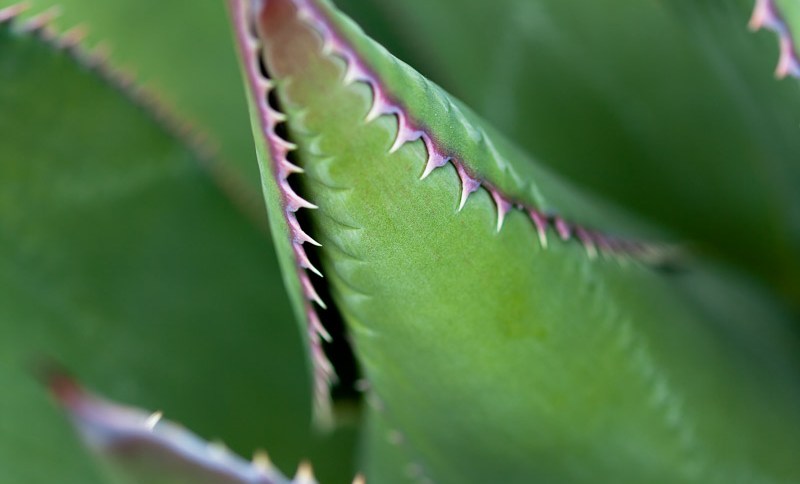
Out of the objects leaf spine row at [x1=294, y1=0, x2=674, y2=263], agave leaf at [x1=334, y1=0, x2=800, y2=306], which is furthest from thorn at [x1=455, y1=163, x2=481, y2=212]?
agave leaf at [x1=334, y1=0, x2=800, y2=306]

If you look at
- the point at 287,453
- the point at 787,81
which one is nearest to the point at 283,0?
the point at 787,81

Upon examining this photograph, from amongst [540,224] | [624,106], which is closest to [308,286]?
[540,224]

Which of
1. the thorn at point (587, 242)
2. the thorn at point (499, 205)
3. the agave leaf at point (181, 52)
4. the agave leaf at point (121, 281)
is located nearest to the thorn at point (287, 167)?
the thorn at point (499, 205)

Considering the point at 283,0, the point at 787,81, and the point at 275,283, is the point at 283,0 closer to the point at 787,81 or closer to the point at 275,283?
the point at 787,81

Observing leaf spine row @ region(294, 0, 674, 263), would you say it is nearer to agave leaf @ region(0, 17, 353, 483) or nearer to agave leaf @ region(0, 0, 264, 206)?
agave leaf @ region(0, 17, 353, 483)

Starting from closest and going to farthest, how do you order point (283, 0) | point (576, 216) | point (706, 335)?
point (283, 0) < point (576, 216) < point (706, 335)

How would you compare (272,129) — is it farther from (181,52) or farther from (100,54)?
(181,52)

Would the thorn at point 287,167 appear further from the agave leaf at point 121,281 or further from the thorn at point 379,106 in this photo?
the agave leaf at point 121,281
